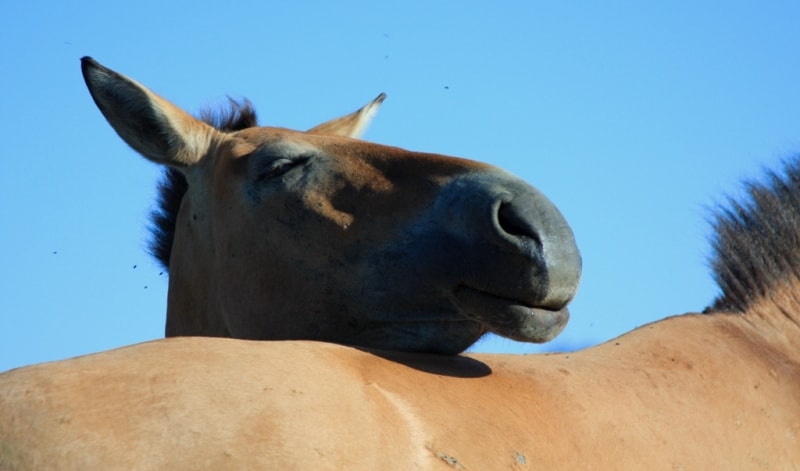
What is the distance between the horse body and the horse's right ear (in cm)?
189

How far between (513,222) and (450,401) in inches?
29.1

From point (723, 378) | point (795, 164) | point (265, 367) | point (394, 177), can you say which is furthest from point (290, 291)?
point (795, 164)

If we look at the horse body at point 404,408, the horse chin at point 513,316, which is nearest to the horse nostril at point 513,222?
the horse chin at point 513,316

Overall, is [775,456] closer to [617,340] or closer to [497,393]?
[617,340]

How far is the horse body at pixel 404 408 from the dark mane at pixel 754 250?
47 cm

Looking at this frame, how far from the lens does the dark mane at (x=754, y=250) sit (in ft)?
18.2

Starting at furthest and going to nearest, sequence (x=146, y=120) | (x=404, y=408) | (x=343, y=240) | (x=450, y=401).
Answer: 1. (x=146, y=120)
2. (x=343, y=240)
3. (x=450, y=401)
4. (x=404, y=408)

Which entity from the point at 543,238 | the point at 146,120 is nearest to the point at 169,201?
the point at 146,120

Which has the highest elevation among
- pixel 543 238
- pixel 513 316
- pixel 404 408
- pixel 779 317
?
pixel 543 238

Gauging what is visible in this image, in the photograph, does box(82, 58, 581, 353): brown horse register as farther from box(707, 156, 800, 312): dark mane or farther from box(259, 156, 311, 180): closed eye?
box(707, 156, 800, 312): dark mane

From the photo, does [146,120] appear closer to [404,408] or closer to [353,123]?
[353,123]

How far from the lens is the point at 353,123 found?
6.78 metres

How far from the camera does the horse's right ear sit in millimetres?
5293

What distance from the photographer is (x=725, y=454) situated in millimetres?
4367
